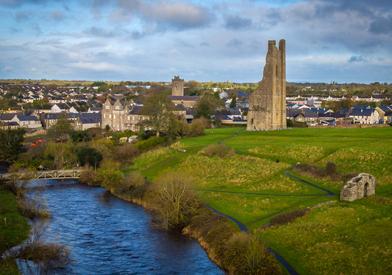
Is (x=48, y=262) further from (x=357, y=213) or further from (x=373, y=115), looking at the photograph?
(x=373, y=115)

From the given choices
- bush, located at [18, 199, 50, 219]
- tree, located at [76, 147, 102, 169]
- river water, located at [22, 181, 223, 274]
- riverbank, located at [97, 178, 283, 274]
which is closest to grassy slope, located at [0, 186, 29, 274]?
bush, located at [18, 199, 50, 219]

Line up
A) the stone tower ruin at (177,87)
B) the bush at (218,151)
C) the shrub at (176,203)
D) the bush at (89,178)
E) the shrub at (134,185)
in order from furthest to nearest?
1. the stone tower ruin at (177,87)
2. the bush at (89,178)
3. the bush at (218,151)
4. the shrub at (134,185)
5. the shrub at (176,203)

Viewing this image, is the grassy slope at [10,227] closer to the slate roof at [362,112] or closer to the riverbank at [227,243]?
the riverbank at [227,243]

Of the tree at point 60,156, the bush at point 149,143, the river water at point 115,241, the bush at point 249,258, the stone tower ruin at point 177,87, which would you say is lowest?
the river water at point 115,241

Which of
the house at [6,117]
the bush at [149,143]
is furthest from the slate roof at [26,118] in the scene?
the bush at [149,143]

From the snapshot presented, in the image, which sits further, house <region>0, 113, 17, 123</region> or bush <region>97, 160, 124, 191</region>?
house <region>0, 113, 17, 123</region>

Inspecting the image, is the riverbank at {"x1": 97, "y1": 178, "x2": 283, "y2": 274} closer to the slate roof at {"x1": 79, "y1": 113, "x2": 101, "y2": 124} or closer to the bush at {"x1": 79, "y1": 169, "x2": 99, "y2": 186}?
the bush at {"x1": 79, "y1": 169, "x2": 99, "y2": 186}

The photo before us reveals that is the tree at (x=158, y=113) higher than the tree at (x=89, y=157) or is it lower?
higher
